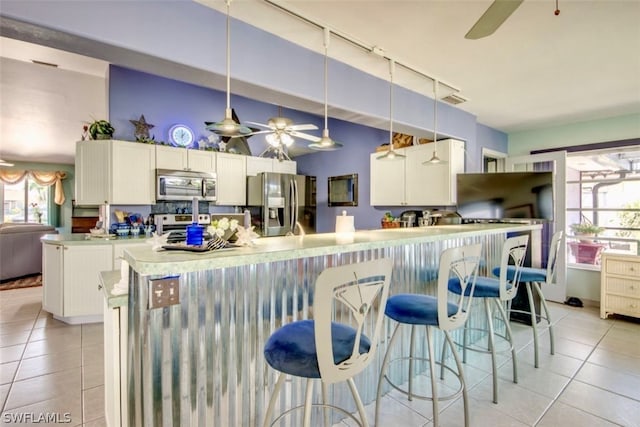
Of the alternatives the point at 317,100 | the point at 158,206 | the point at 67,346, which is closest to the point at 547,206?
the point at 317,100

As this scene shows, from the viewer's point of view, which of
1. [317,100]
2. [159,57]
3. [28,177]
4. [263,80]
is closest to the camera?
[159,57]

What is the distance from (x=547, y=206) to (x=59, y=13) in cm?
479

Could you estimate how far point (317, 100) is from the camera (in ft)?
8.80

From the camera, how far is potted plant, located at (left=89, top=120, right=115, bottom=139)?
155 inches

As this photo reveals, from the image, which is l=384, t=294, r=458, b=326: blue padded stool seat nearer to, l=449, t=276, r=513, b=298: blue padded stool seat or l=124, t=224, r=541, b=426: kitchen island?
l=124, t=224, r=541, b=426: kitchen island

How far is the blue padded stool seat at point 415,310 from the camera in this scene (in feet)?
5.73

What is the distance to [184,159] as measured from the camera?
177 inches

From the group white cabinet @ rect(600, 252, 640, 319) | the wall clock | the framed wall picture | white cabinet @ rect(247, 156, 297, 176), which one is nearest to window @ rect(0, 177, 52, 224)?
the wall clock

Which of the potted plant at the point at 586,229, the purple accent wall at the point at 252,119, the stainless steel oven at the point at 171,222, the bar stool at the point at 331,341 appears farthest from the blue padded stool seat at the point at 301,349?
the potted plant at the point at 586,229

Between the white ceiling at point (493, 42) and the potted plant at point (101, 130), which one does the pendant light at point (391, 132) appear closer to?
the white ceiling at point (493, 42)

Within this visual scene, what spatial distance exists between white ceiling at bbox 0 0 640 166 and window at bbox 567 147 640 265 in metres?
0.83

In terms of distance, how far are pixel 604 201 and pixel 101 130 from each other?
6971mm

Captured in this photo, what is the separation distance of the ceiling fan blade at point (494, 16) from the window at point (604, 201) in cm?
407

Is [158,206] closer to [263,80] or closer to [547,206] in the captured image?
[263,80]
